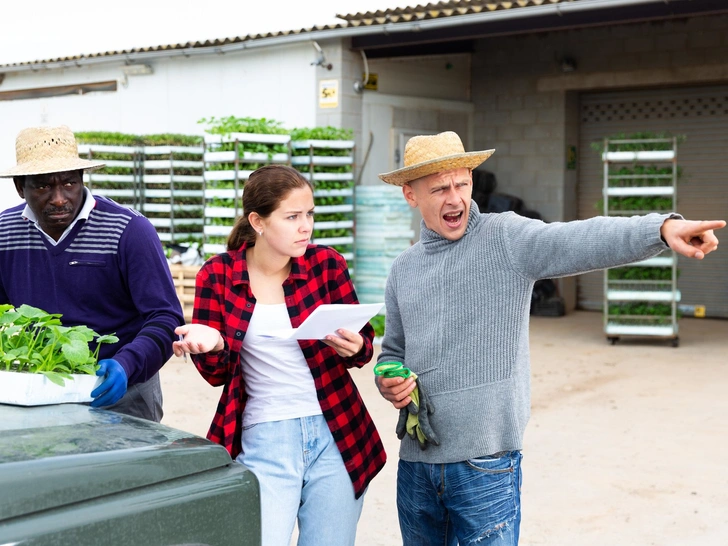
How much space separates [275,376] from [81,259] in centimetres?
82

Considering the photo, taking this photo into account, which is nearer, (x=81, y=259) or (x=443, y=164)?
(x=443, y=164)

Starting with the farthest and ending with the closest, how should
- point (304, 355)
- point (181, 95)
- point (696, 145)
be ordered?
point (181, 95) < point (696, 145) < point (304, 355)

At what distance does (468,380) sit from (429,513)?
18.0 inches

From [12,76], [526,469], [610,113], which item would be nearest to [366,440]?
[526,469]

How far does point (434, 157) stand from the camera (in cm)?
288

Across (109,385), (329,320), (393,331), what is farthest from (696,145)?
(109,385)

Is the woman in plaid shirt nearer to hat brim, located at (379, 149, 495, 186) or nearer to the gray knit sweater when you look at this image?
the gray knit sweater

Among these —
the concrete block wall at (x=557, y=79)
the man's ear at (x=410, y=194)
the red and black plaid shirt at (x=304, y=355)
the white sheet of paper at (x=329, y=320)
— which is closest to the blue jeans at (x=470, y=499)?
the red and black plaid shirt at (x=304, y=355)

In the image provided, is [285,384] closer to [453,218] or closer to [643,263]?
[453,218]

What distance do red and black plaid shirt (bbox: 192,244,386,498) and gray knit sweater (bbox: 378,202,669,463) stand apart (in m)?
0.17

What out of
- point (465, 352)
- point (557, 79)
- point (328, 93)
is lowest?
point (465, 352)

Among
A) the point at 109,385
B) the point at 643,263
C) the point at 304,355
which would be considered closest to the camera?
the point at 109,385

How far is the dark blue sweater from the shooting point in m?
3.17

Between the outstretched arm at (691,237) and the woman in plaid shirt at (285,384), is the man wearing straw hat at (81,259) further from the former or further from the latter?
the outstretched arm at (691,237)
